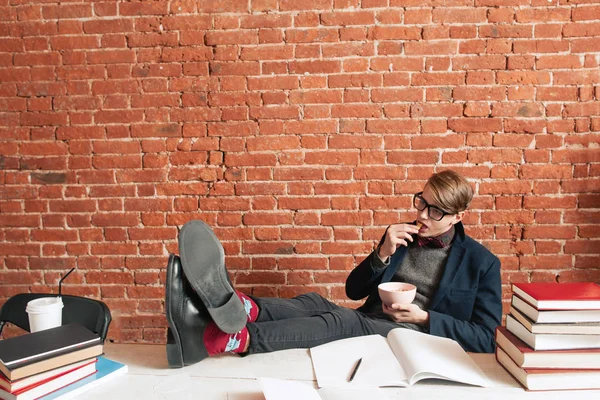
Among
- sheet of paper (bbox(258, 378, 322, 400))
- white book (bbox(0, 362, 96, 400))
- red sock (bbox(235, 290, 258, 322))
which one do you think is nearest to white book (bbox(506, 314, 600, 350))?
sheet of paper (bbox(258, 378, 322, 400))

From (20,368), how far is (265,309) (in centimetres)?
93

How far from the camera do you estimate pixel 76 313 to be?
1688mm

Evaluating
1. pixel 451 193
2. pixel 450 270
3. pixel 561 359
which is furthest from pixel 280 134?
pixel 561 359

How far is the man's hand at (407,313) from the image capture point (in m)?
1.55

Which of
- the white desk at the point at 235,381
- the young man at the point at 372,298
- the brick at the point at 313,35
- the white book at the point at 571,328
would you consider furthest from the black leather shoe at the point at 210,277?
the brick at the point at 313,35

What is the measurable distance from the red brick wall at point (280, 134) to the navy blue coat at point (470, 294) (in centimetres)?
52

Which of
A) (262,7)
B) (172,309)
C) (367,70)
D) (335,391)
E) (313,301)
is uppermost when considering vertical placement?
(262,7)

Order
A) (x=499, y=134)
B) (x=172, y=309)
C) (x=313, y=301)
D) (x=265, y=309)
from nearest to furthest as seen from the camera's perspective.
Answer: (x=172, y=309), (x=265, y=309), (x=313, y=301), (x=499, y=134)

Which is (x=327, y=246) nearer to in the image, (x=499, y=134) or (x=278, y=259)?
(x=278, y=259)

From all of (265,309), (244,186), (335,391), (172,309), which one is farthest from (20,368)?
(244,186)

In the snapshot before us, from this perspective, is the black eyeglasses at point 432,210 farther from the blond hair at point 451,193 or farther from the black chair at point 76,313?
the black chair at point 76,313

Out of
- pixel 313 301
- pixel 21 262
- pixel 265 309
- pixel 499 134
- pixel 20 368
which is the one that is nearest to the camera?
pixel 20 368

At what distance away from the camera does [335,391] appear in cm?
108

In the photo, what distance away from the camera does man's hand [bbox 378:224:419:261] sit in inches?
73.6
